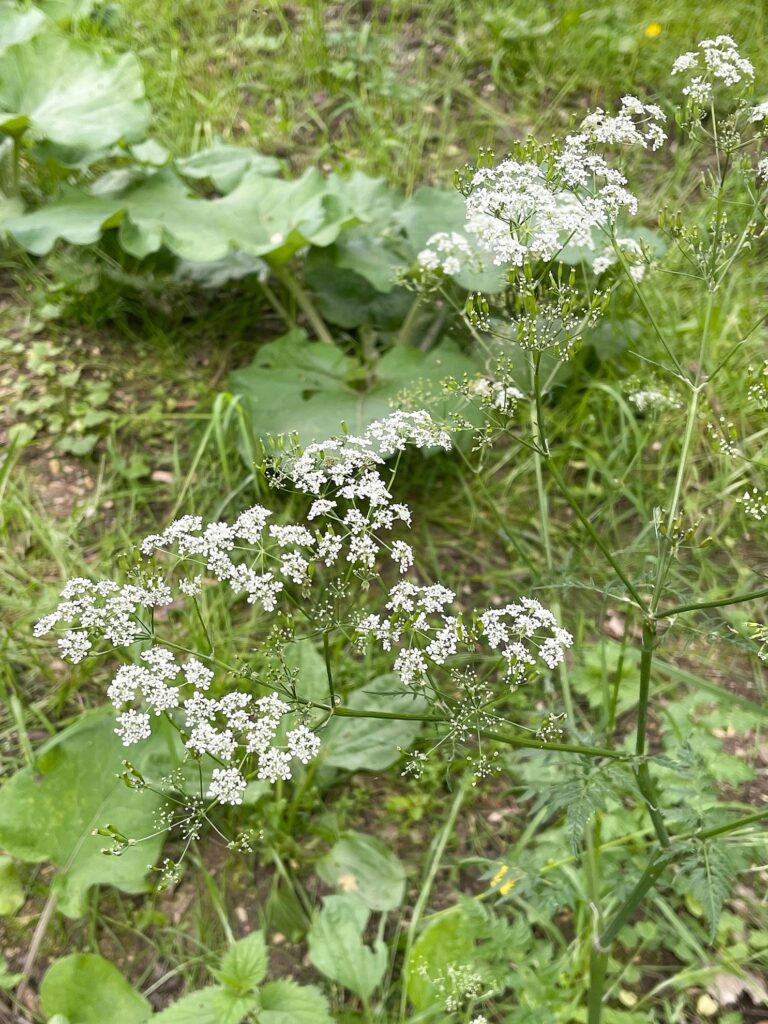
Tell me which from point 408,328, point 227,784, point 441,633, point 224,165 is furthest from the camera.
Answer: point 224,165

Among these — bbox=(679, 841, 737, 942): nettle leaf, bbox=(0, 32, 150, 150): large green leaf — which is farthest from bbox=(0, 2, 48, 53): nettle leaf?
bbox=(679, 841, 737, 942): nettle leaf

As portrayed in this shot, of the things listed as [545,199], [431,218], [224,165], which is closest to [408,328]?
[431,218]

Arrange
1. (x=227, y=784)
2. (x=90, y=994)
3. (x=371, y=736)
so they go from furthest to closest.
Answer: (x=371, y=736) < (x=90, y=994) < (x=227, y=784)

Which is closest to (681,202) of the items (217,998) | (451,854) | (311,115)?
(311,115)

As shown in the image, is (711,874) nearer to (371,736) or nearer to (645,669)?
(645,669)

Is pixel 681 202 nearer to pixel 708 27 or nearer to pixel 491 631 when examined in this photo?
pixel 708 27

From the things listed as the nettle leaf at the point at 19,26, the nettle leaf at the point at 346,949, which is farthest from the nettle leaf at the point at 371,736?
the nettle leaf at the point at 19,26

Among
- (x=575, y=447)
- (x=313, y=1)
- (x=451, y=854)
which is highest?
(x=313, y=1)

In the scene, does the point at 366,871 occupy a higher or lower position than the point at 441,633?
lower
